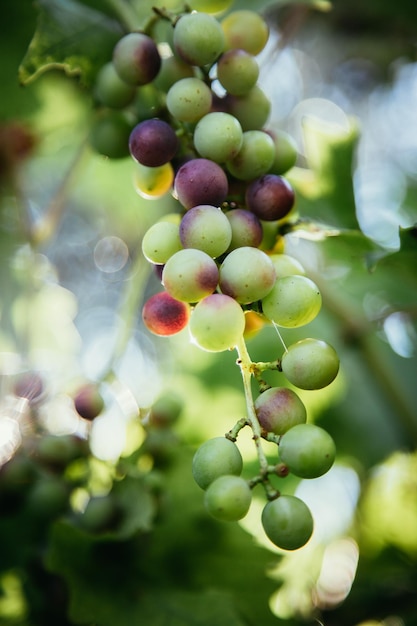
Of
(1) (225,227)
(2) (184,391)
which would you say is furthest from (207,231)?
(2) (184,391)

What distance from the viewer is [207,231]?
487mm

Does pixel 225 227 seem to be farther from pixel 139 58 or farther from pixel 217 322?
pixel 139 58

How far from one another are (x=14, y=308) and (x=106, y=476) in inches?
16.0

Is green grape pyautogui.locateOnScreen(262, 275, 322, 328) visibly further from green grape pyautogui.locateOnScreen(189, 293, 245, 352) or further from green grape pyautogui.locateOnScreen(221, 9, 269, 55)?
green grape pyautogui.locateOnScreen(221, 9, 269, 55)

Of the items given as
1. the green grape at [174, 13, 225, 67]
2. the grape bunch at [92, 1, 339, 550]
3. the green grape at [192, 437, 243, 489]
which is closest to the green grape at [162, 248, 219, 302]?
the grape bunch at [92, 1, 339, 550]

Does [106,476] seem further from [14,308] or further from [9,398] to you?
[14,308]

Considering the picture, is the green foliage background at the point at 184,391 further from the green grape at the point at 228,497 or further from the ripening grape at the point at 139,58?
the green grape at the point at 228,497

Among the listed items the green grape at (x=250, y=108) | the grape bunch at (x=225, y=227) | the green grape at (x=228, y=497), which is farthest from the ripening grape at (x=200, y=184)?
the green grape at (x=228, y=497)

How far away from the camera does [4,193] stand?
115 centimetres

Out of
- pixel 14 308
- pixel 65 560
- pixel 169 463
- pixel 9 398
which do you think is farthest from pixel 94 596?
pixel 14 308

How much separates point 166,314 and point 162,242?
58 millimetres

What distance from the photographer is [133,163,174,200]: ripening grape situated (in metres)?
0.62

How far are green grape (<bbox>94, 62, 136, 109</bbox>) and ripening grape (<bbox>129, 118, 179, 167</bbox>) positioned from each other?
0.10 m

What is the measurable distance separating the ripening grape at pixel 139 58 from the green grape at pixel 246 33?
0.07 meters
